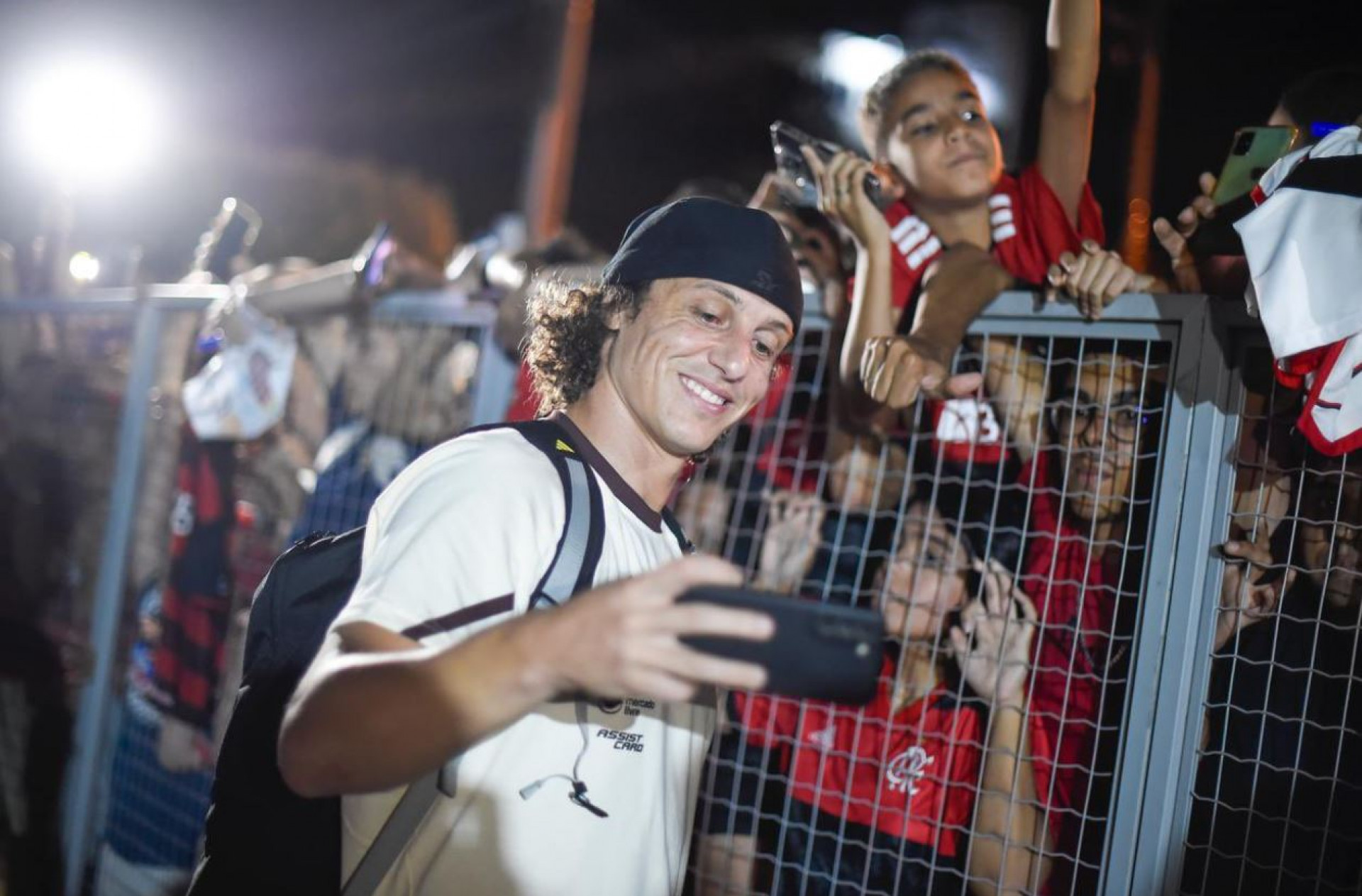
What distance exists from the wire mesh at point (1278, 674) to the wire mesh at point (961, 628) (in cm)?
20

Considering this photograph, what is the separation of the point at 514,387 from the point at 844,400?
136cm

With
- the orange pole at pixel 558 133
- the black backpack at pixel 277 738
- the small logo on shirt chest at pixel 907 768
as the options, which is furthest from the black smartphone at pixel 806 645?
the orange pole at pixel 558 133

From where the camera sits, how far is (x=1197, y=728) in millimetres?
2164

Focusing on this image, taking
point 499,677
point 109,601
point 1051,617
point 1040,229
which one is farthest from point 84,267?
point 499,677

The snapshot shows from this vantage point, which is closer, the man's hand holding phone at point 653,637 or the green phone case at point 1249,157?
the man's hand holding phone at point 653,637

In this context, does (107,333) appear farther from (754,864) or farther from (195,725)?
(754,864)

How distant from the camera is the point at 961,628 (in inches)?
104

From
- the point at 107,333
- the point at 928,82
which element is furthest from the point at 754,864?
the point at 107,333

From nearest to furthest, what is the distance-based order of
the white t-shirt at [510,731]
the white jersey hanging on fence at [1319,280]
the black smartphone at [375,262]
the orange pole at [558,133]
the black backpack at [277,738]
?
the white t-shirt at [510,731]
the black backpack at [277,738]
the white jersey hanging on fence at [1319,280]
the black smartphone at [375,262]
the orange pole at [558,133]

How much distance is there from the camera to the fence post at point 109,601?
4.53 m

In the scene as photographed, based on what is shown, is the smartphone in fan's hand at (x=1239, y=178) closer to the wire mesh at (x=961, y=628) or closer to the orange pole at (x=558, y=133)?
the wire mesh at (x=961, y=628)

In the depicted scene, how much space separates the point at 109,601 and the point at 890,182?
4.12 meters

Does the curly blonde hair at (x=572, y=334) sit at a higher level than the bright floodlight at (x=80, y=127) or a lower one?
lower

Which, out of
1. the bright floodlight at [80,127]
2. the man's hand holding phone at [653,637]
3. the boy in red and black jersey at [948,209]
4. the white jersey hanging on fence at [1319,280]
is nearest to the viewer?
the man's hand holding phone at [653,637]
